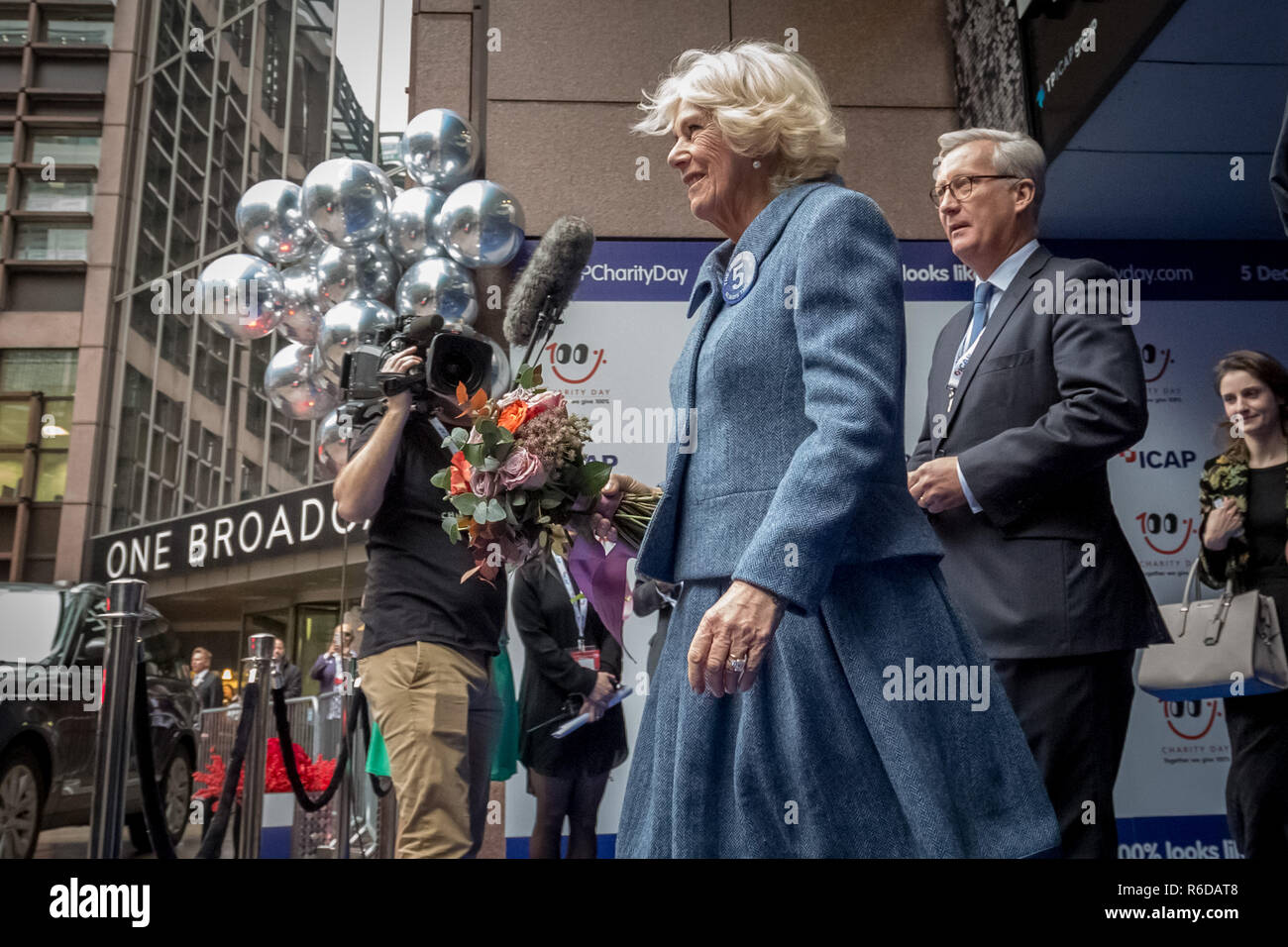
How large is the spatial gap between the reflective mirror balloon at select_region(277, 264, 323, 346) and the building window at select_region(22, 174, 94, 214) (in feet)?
2.81

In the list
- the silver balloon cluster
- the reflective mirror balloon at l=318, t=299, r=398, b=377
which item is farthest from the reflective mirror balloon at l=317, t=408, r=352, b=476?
the reflective mirror balloon at l=318, t=299, r=398, b=377

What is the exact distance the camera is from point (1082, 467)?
212 centimetres

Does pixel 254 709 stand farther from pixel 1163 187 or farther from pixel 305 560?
pixel 1163 187

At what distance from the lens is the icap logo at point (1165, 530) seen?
3.78 meters

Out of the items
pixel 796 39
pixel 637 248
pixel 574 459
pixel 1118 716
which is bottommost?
pixel 1118 716

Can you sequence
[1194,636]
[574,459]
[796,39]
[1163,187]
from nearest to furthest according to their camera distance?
[574,459]
[1194,636]
[1163,187]
[796,39]

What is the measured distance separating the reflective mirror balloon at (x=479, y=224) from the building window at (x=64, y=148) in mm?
1383

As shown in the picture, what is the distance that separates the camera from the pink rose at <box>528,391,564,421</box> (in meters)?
1.90

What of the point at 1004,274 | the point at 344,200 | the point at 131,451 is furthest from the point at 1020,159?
the point at 131,451

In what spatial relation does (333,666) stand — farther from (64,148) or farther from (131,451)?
(64,148)

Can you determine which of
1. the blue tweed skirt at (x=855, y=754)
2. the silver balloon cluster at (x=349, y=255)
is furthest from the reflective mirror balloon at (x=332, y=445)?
the blue tweed skirt at (x=855, y=754)

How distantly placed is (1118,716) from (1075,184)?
7.28ft
